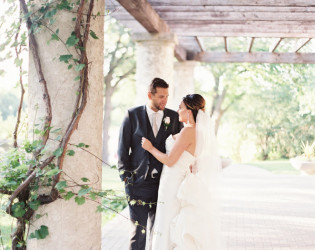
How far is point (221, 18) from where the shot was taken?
25.5 feet

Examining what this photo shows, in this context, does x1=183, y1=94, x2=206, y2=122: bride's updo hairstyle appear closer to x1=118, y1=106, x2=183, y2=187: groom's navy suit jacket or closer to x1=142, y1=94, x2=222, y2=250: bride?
x1=142, y1=94, x2=222, y2=250: bride

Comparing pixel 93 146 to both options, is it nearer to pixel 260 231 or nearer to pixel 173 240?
pixel 173 240

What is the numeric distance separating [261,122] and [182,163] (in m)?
23.2

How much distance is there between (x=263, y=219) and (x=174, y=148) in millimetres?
4810

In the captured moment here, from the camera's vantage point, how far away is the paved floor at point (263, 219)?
6852 millimetres

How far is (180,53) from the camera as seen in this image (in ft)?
39.2

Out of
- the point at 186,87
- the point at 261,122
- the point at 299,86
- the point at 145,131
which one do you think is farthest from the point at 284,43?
the point at 145,131

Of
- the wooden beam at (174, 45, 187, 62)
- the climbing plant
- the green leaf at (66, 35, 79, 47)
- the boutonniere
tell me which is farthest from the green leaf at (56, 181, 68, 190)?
the wooden beam at (174, 45, 187, 62)

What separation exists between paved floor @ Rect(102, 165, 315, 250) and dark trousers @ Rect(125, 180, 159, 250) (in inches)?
69.2

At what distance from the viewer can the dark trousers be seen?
15.1ft

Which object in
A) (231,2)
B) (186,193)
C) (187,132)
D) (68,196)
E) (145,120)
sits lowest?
(186,193)

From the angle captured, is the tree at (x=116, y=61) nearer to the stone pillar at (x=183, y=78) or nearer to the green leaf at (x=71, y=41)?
the stone pillar at (x=183, y=78)

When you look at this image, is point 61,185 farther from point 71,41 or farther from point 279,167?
point 279,167

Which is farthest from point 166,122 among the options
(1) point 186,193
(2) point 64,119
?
(2) point 64,119
